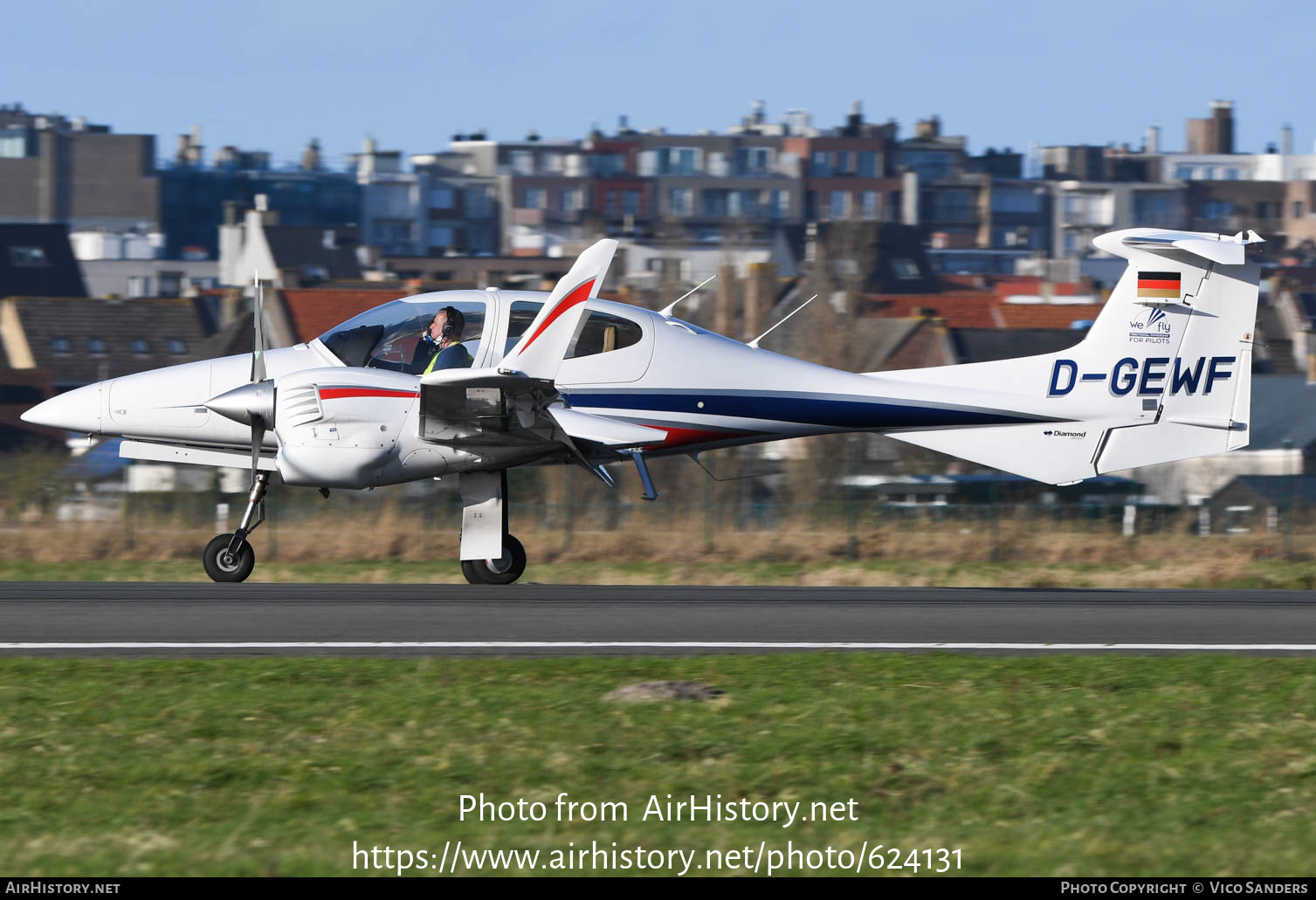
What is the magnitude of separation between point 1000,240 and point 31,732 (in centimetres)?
12042

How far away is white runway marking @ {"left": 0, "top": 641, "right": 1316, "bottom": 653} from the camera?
10656 millimetres

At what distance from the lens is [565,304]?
1413 cm

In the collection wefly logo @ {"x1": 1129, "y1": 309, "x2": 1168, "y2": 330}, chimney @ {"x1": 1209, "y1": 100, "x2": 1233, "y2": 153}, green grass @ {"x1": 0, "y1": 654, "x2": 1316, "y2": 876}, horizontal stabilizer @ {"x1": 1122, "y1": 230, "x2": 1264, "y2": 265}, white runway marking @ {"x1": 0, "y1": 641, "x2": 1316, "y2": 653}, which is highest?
chimney @ {"x1": 1209, "y1": 100, "x2": 1233, "y2": 153}

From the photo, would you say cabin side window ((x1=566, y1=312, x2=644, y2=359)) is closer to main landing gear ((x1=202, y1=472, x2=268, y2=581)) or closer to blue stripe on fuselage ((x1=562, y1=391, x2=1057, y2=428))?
blue stripe on fuselage ((x1=562, y1=391, x2=1057, y2=428))

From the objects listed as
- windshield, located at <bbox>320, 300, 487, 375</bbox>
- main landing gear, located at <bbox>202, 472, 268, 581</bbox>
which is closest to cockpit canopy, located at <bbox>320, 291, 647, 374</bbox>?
windshield, located at <bbox>320, 300, 487, 375</bbox>

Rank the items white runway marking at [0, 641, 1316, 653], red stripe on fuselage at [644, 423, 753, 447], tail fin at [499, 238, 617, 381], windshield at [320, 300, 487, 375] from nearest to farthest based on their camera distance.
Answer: white runway marking at [0, 641, 1316, 653], tail fin at [499, 238, 617, 381], windshield at [320, 300, 487, 375], red stripe on fuselage at [644, 423, 753, 447]

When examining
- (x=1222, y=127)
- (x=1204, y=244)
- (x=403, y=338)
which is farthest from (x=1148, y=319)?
(x=1222, y=127)

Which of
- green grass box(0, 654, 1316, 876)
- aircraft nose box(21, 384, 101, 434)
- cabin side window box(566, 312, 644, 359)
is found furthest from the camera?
cabin side window box(566, 312, 644, 359)

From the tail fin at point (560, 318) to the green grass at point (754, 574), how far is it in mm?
5927

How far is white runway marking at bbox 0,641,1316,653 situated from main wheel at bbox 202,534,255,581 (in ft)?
13.8

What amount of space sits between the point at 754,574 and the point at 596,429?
25.0 feet

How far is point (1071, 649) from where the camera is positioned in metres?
11.0
